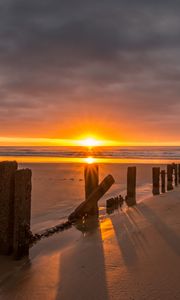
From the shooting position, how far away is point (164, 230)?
19.6ft

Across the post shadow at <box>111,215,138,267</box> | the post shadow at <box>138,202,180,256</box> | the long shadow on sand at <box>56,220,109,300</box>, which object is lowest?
the long shadow on sand at <box>56,220,109,300</box>

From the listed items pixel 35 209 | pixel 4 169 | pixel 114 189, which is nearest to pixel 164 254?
pixel 4 169

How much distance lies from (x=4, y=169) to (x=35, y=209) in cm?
489

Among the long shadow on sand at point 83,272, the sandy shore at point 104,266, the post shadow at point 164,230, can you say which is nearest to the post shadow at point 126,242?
the sandy shore at point 104,266

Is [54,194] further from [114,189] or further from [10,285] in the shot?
[10,285]

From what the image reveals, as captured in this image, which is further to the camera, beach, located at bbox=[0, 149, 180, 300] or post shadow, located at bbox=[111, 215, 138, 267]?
post shadow, located at bbox=[111, 215, 138, 267]

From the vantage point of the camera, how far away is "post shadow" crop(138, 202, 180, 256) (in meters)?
5.03

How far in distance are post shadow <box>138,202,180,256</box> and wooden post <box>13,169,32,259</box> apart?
237 centimetres

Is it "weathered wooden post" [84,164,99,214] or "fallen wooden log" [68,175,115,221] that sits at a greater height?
"weathered wooden post" [84,164,99,214]

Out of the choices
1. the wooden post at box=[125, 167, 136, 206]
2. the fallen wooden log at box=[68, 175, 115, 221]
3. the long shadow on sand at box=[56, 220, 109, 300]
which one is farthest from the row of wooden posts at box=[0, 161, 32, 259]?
the wooden post at box=[125, 167, 136, 206]

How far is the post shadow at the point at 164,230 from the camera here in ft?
16.5

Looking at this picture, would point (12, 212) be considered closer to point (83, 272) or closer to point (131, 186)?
point (83, 272)

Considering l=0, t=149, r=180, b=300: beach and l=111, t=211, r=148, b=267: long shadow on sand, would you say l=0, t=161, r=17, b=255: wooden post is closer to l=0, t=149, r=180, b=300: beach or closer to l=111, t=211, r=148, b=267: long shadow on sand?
l=0, t=149, r=180, b=300: beach

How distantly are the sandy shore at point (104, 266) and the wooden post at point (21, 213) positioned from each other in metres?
0.24
